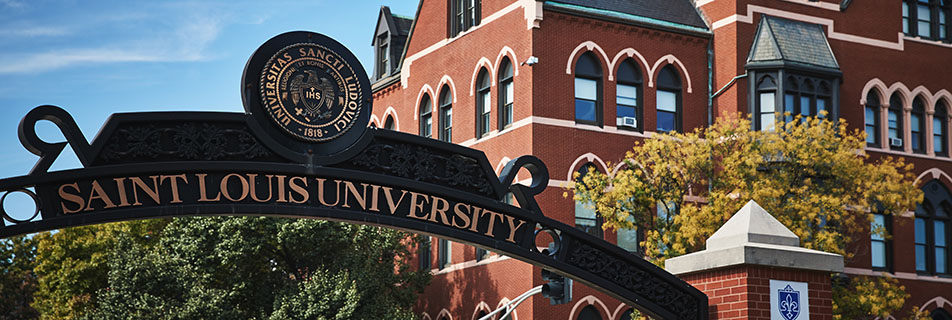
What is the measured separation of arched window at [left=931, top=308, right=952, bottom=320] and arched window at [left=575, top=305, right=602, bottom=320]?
10.6m

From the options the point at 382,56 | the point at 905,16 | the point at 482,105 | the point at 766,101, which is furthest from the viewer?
the point at 382,56

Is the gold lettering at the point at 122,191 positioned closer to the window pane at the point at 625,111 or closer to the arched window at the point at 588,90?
the arched window at the point at 588,90

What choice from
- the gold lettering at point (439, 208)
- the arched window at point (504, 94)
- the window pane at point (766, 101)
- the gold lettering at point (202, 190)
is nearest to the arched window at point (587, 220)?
the arched window at point (504, 94)

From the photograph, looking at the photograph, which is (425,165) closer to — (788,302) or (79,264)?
(788,302)

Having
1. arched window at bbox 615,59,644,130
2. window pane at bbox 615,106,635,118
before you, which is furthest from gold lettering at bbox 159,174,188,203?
window pane at bbox 615,106,635,118

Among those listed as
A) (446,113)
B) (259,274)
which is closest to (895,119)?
(446,113)

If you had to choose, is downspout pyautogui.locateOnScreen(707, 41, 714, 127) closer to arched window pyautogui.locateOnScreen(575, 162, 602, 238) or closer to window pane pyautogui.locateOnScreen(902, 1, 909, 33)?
arched window pyautogui.locateOnScreen(575, 162, 602, 238)

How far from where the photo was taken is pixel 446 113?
123 ft

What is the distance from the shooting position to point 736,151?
29781mm

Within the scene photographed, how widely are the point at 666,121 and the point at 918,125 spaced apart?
8.06 meters

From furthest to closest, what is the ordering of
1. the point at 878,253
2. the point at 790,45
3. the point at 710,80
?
the point at 878,253
the point at 710,80
the point at 790,45

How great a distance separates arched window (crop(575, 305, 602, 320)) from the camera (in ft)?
107

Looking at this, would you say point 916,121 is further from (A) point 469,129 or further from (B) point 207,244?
(B) point 207,244

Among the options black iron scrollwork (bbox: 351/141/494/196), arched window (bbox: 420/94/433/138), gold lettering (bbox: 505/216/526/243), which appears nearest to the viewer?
black iron scrollwork (bbox: 351/141/494/196)
